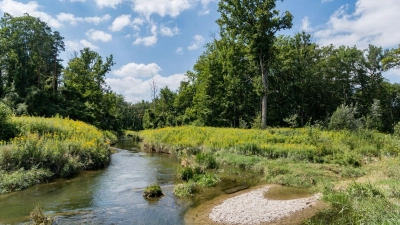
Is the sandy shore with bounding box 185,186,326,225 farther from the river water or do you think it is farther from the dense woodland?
the dense woodland

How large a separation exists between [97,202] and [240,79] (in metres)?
32.6

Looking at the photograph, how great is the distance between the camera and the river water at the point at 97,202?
24.9ft

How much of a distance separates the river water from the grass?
0.53 m

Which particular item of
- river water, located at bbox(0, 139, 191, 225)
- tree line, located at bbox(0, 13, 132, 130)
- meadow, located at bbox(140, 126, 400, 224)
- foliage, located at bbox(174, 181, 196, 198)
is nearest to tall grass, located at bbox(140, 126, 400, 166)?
meadow, located at bbox(140, 126, 400, 224)

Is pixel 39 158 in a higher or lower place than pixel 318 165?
higher

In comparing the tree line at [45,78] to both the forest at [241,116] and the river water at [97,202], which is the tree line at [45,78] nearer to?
the forest at [241,116]

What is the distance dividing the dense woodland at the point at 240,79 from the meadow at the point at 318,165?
39.0ft

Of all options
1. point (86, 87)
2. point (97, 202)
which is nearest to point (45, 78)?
point (86, 87)

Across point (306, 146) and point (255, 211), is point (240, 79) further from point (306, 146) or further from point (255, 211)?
point (255, 211)

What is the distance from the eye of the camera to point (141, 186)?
1159cm

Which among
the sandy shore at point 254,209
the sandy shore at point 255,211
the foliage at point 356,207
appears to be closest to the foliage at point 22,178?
the sandy shore at point 255,211

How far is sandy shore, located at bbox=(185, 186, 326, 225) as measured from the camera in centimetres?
745

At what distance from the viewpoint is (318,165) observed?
555 inches

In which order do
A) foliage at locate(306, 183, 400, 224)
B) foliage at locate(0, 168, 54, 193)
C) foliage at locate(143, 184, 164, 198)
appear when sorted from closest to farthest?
foliage at locate(306, 183, 400, 224) < foliage at locate(0, 168, 54, 193) < foliage at locate(143, 184, 164, 198)
